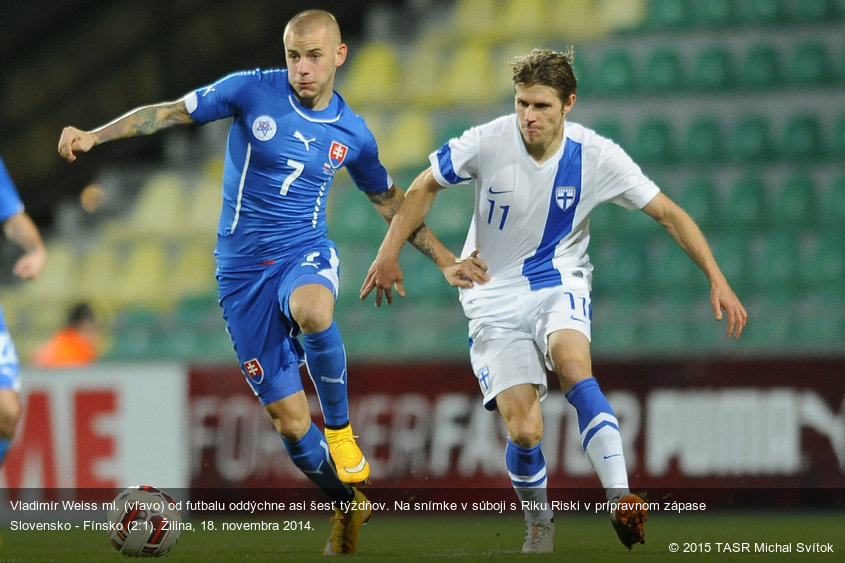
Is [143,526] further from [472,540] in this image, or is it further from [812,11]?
[812,11]

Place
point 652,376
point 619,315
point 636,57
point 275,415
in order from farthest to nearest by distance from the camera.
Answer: point 636,57 < point 619,315 < point 652,376 < point 275,415

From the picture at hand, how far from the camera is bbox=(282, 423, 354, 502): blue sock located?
634cm

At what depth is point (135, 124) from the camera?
19.7 feet

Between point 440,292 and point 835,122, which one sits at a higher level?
point 835,122

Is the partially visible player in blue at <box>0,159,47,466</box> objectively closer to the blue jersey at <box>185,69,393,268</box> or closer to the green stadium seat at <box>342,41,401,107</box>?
the blue jersey at <box>185,69,393,268</box>

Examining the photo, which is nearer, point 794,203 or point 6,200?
point 6,200

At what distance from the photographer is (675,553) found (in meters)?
5.97

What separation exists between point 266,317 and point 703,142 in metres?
6.33

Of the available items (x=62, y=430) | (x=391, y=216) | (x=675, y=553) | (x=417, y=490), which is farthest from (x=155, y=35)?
(x=675, y=553)

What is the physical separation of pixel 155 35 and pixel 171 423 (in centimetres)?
655

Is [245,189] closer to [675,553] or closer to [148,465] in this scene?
[675,553]

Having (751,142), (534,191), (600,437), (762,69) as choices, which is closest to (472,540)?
(600,437)

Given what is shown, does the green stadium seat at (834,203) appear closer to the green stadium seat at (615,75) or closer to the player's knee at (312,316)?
the green stadium seat at (615,75)

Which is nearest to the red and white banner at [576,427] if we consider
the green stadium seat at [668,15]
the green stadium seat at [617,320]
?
the green stadium seat at [617,320]
